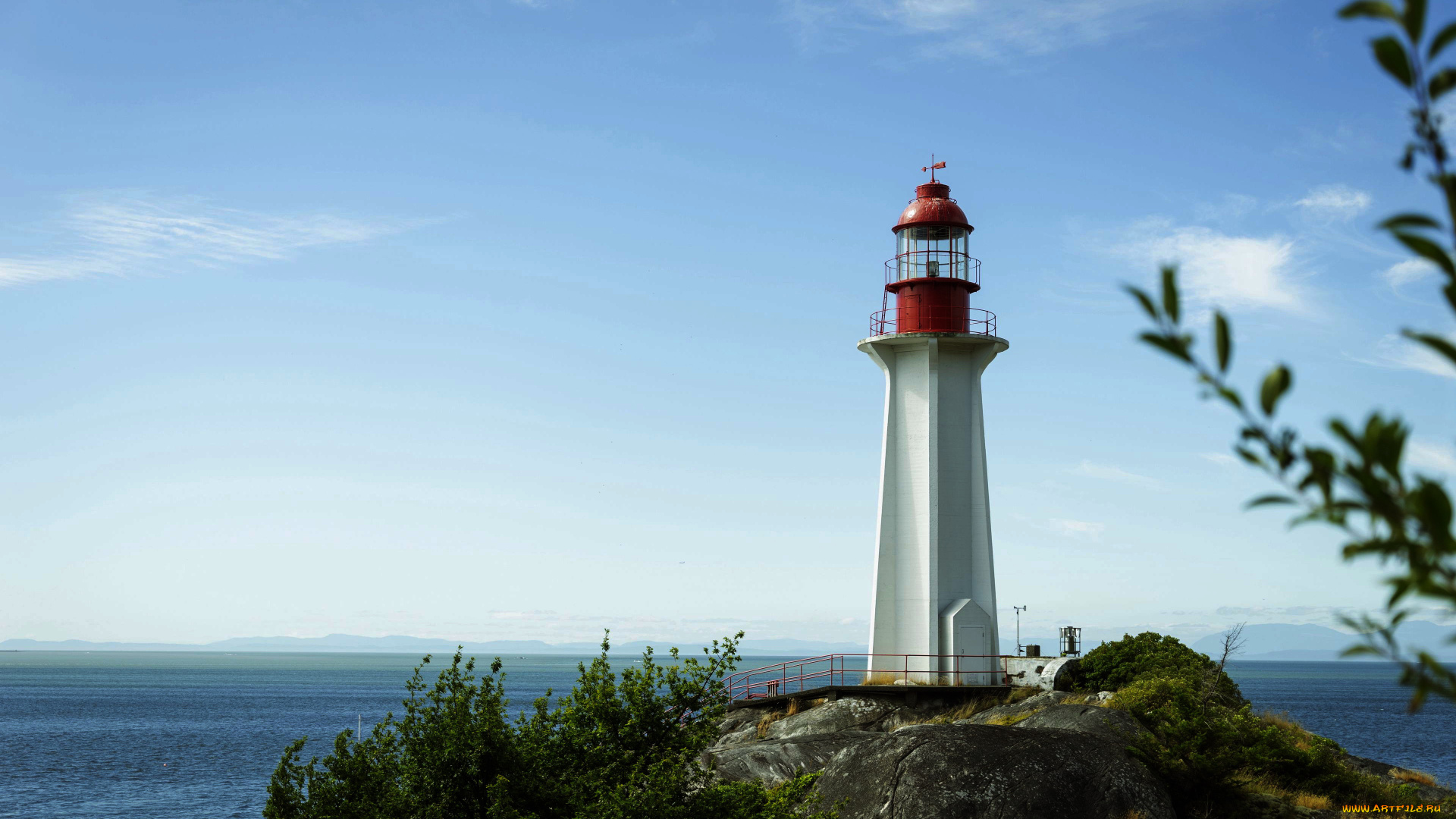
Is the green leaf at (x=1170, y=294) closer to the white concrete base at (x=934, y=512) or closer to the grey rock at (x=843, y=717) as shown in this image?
the grey rock at (x=843, y=717)

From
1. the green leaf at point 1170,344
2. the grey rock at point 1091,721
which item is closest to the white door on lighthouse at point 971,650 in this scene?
the grey rock at point 1091,721

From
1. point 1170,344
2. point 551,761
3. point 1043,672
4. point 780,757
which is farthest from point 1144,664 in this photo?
point 1170,344

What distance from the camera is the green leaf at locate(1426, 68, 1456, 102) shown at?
2.83 metres

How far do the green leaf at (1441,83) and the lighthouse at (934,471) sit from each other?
106 ft

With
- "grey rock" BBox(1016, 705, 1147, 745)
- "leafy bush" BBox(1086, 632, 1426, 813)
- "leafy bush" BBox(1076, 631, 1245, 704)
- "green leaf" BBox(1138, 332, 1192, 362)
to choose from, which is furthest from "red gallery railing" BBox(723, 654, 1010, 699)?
"green leaf" BBox(1138, 332, 1192, 362)

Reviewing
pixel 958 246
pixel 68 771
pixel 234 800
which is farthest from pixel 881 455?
pixel 68 771

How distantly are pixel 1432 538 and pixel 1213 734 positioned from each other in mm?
23537

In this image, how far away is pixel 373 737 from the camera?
1653 centimetres

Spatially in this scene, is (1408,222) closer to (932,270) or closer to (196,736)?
(932,270)

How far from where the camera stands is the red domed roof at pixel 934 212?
36.4m

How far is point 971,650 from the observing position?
3406cm

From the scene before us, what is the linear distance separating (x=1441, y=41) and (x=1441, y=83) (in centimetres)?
11

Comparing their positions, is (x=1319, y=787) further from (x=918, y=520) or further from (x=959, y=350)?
→ (x=959, y=350)

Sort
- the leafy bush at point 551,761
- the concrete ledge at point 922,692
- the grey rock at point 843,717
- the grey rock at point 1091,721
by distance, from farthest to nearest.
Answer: the concrete ledge at point 922,692, the grey rock at point 843,717, the grey rock at point 1091,721, the leafy bush at point 551,761
